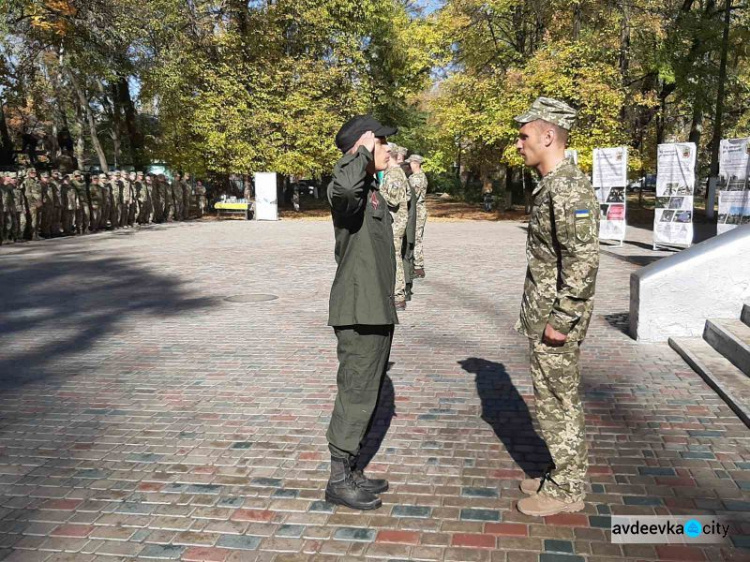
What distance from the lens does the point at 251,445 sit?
4.47 m

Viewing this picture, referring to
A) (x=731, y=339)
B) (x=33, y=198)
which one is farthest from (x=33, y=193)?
(x=731, y=339)

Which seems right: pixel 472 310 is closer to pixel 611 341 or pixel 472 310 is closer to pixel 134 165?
pixel 611 341

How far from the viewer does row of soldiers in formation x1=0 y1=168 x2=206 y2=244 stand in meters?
18.7

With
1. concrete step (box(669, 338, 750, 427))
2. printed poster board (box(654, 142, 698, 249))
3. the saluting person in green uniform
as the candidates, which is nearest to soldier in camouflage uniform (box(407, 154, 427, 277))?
concrete step (box(669, 338, 750, 427))

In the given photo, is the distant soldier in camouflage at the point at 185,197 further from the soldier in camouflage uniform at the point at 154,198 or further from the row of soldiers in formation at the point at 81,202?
the soldier in camouflage uniform at the point at 154,198

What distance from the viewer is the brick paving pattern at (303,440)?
329 cm

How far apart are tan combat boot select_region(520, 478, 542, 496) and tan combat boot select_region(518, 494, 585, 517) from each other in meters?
0.13

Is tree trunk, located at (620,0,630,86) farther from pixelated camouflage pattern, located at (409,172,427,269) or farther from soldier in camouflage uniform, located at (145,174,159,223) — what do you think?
soldier in camouflage uniform, located at (145,174,159,223)

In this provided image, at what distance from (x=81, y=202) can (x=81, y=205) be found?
0.12 metres

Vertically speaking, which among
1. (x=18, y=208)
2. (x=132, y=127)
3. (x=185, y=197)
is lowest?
(x=18, y=208)

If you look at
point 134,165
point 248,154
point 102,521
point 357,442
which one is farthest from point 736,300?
point 134,165

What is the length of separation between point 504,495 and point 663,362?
3285 mm

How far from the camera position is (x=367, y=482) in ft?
12.2

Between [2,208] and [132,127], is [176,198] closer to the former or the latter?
[132,127]
